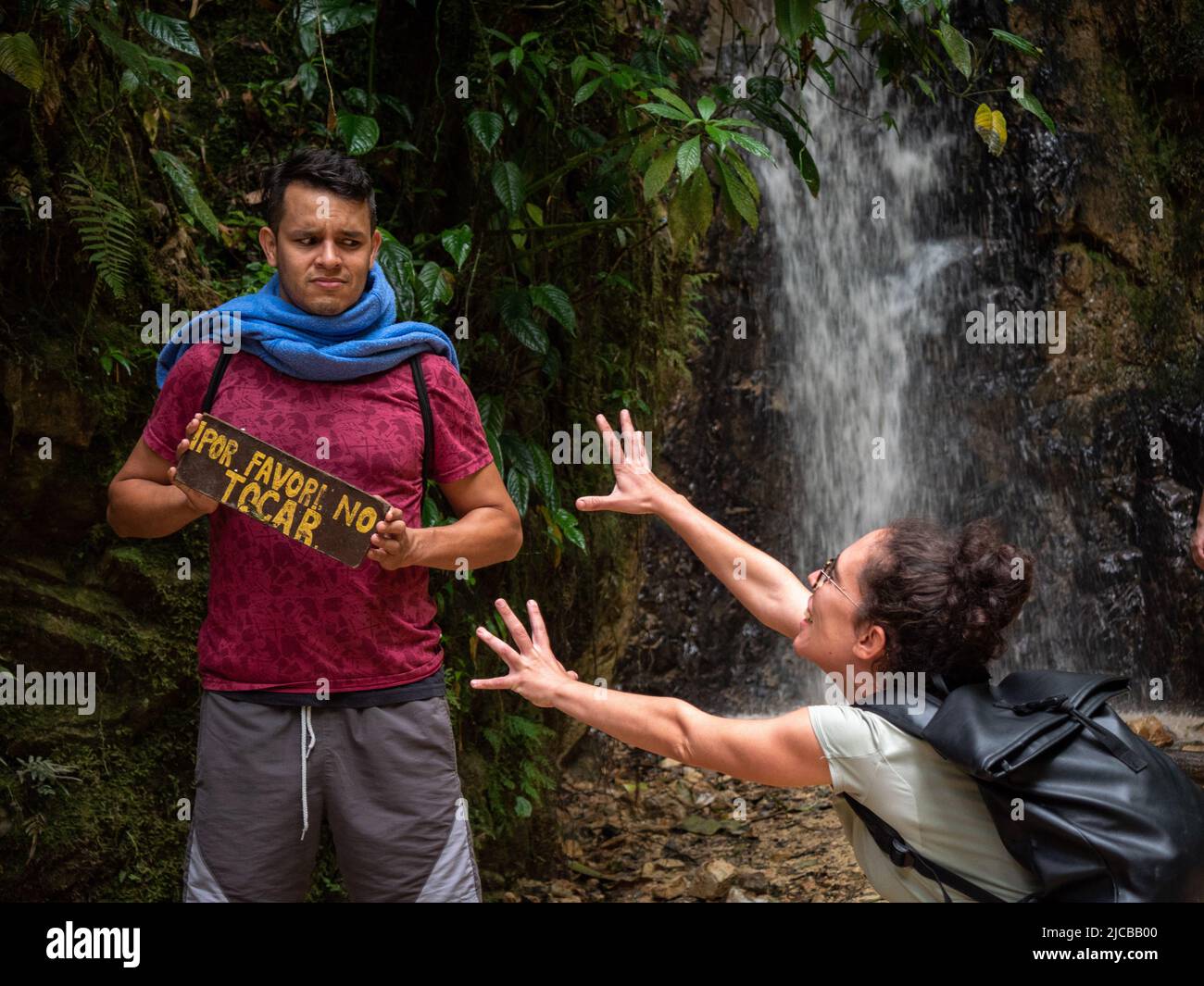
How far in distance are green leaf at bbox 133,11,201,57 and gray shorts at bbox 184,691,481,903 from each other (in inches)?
65.3

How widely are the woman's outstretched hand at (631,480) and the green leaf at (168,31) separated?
143cm

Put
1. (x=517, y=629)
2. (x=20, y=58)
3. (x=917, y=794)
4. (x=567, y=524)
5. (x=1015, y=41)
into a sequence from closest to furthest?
(x=917, y=794) → (x=517, y=629) → (x=20, y=58) → (x=1015, y=41) → (x=567, y=524)

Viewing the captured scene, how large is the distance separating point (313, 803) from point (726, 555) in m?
1.03

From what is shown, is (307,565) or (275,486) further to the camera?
(307,565)

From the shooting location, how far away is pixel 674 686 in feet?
27.0

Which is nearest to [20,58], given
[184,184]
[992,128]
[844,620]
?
[184,184]

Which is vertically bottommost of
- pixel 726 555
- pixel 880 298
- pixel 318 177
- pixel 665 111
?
pixel 726 555

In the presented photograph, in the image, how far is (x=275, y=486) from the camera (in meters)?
2.19

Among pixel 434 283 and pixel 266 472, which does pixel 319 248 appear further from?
pixel 434 283

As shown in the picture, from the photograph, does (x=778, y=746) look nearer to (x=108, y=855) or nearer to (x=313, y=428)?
(x=313, y=428)

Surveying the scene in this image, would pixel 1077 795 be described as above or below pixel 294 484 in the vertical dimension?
below

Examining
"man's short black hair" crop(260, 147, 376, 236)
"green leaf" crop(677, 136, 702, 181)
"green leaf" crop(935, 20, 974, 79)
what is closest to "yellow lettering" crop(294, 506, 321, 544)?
"man's short black hair" crop(260, 147, 376, 236)
